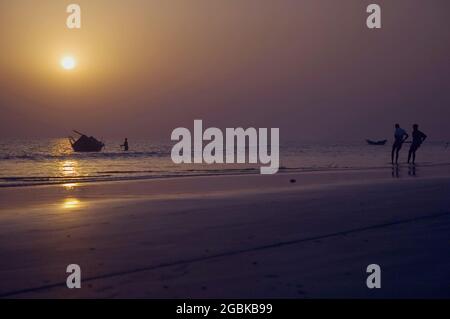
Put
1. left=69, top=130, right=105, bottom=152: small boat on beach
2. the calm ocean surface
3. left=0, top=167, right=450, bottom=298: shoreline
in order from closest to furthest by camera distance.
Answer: left=0, top=167, right=450, bottom=298: shoreline < the calm ocean surface < left=69, top=130, right=105, bottom=152: small boat on beach

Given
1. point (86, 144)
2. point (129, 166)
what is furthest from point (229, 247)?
point (86, 144)

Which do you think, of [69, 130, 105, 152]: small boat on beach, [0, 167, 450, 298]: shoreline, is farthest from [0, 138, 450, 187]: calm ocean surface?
[69, 130, 105, 152]: small boat on beach

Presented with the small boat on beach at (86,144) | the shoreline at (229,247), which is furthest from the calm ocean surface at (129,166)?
the small boat on beach at (86,144)

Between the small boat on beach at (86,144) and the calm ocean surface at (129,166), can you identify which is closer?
the calm ocean surface at (129,166)

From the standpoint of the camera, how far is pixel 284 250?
24.4ft

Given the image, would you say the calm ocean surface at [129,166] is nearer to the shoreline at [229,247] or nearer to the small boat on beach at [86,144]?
the shoreline at [229,247]

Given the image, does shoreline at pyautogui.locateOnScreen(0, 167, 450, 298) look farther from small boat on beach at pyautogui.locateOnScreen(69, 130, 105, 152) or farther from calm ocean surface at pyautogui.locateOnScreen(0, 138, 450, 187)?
small boat on beach at pyautogui.locateOnScreen(69, 130, 105, 152)

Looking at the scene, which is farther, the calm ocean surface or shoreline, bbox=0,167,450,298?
the calm ocean surface

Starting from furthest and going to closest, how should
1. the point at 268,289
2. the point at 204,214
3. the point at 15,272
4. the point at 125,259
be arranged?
the point at 204,214 < the point at 125,259 < the point at 15,272 < the point at 268,289
